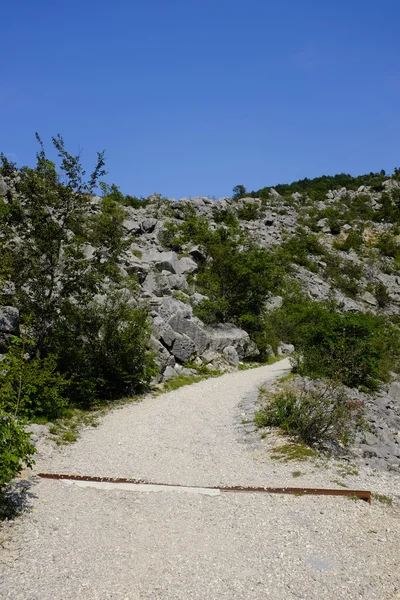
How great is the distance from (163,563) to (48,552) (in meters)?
1.59

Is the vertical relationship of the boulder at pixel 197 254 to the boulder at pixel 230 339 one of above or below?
above

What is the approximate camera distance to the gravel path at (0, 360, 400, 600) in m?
5.69

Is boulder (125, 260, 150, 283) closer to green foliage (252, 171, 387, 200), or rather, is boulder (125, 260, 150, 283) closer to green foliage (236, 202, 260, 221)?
green foliage (236, 202, 260, 221)

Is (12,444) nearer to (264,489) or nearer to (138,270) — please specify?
(264,489)

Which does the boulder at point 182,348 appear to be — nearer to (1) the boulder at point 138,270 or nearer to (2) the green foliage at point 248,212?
(1) the boulder at point 138,270

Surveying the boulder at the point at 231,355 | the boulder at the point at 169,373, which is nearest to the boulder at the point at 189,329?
the boulder at the point at 231,355

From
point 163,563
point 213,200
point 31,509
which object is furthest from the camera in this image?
point 213,200

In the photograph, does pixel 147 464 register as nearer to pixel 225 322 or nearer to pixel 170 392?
pixel 170 392

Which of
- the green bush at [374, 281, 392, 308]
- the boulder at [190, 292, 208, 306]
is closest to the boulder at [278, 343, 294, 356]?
the boulder at [190, 292, 208, 306]

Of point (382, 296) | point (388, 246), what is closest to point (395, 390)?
point (382, 296)

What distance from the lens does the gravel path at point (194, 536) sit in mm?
5693

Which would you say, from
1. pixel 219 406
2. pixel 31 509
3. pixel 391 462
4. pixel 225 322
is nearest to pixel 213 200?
pixel 225 322

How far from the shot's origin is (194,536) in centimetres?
709

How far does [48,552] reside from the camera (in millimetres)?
6234
